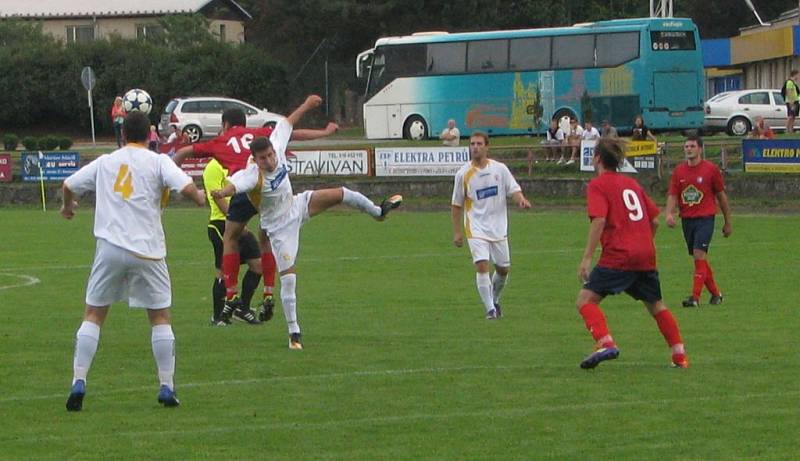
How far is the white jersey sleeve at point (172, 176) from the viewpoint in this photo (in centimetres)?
961

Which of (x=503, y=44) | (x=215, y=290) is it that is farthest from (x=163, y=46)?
(x=215, y=290)

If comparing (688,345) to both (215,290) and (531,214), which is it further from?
(531,214)

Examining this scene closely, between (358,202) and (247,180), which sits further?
(358,202)

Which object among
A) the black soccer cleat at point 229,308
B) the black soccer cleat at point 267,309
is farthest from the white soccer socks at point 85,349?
the black soccer cleat at point 229,308

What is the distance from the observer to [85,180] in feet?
32.4

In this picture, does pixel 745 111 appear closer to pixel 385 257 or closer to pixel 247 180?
pixel 385 257

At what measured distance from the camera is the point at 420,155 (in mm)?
41656

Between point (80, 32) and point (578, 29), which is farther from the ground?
point (80, 32)

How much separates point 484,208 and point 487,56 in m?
35.8

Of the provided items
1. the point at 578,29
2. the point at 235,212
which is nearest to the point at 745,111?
the point at 578,29

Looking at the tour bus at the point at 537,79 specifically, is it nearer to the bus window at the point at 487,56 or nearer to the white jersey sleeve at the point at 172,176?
the bus window at the point at 487,56

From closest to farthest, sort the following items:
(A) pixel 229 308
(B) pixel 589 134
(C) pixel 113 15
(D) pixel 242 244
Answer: (D) pixel 242 244 < (A) pixel 229 308 < (B) pixel 589 134 < (C) pixel 113 15

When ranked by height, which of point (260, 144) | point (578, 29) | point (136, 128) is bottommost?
point (260, 144)

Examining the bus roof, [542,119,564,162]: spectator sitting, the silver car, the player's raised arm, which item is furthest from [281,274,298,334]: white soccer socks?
the silver car
